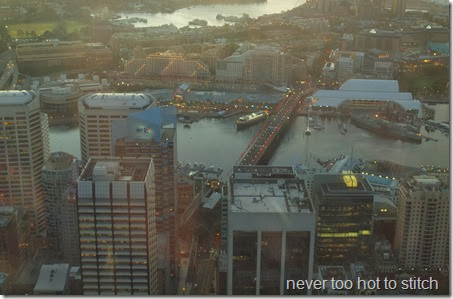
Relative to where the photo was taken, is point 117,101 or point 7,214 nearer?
point 7,214

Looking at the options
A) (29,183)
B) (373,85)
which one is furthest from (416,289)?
(373,85)

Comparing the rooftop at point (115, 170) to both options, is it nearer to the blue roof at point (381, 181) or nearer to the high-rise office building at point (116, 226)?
the high-rise office building at point (116, 226)

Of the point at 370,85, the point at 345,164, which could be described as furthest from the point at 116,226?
the point at 370,85

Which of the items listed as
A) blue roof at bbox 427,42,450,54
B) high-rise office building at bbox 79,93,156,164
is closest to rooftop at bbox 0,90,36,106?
high-rise office building at bbox 79,93,156,164

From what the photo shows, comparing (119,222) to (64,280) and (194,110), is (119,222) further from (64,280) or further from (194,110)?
(194,110)

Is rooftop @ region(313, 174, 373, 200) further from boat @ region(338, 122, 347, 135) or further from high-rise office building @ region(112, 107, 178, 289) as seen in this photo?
boat @ region(338, 122, 347, 135)

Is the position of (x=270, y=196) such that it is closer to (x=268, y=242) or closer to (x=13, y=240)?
(x=268, y=242)
